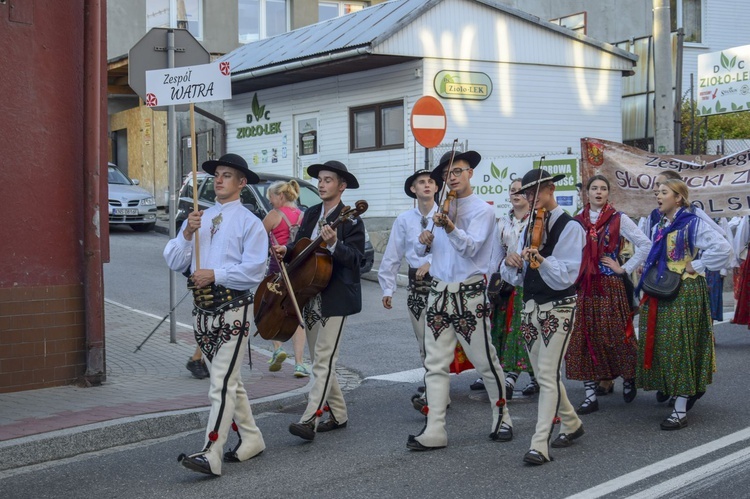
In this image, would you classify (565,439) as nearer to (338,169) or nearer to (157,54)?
(338,169)

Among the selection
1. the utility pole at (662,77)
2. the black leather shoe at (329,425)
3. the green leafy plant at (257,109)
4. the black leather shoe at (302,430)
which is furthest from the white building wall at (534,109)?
the black leather shoe at (302,430)

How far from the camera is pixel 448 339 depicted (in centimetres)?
676

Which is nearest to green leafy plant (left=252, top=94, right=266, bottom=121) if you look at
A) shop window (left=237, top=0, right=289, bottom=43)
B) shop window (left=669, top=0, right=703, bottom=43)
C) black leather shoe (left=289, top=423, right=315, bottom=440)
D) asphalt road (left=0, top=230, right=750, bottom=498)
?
shop window (left=237, top=0, right=289, bottom=43)

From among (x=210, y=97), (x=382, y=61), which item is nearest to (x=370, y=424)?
(x=210, y=97)

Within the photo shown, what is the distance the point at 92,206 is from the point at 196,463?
356cm

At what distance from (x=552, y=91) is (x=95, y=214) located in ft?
51.3

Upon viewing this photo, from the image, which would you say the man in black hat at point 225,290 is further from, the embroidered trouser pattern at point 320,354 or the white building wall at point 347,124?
the white building wall at point 347,124

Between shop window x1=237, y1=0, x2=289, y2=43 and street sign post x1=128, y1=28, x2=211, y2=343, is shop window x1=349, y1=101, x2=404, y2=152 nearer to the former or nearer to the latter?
street sign post x1=128, y1=28, x2=211, y2=343

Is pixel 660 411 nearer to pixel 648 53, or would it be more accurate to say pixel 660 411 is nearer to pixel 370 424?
pixel 370 424

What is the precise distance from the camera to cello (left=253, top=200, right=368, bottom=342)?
6.94m

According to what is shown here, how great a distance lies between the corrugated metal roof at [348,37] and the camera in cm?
2033

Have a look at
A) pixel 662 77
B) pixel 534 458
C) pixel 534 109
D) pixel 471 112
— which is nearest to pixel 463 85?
pixel 471 112

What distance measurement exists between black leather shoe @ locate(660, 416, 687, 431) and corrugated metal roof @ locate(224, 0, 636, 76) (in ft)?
44.8

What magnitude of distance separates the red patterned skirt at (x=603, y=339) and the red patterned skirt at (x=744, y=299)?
4091 mm
